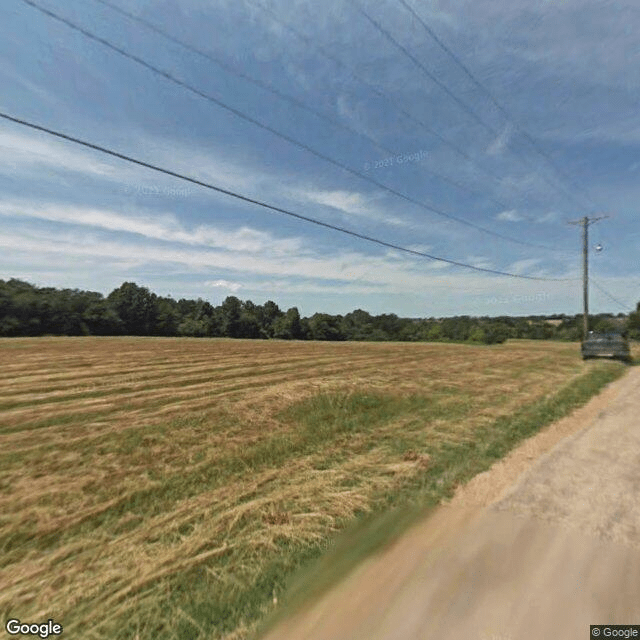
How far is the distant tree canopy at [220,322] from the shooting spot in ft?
219

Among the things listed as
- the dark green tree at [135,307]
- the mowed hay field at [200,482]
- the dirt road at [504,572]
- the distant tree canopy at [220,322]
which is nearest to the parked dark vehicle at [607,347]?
the mowed hay field at [200,482]

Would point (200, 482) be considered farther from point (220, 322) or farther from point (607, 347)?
point (220, 322)

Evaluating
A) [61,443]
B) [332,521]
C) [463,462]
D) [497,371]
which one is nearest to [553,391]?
[497,371]

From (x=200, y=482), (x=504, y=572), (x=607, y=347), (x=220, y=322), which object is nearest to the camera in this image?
(x=504, y=572)

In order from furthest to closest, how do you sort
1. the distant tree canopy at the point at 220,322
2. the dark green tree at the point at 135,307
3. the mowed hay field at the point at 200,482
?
the dark green tree at the point at 135,307
the distant tree canopy at the point at 220,322
the mowed hay field at the point at 200,482

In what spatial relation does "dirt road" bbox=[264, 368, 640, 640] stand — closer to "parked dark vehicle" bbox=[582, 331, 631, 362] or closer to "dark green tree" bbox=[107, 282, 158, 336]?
"parked dark vehicle" bbox=[582, 331, 631, 362]

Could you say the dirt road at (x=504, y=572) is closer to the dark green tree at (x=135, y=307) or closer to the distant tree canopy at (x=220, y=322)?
the distant tree canopy at (x=220, y=322)

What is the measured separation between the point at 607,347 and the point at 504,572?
23825mm

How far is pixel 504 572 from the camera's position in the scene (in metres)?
2.84

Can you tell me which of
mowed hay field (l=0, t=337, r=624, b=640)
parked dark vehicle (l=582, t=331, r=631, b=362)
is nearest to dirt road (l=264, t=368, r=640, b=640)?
mowed hay field (l=0, t=337, r=624, b=640)

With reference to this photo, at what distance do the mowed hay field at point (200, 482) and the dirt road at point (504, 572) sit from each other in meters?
0.50

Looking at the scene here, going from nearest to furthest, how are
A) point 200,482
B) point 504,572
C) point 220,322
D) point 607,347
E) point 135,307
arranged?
point 504,572 → point 200,482 → point 607,347 → point 135,307 → point 220,322

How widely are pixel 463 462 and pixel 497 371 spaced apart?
12.4 meters

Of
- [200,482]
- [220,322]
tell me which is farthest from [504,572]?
[220,322]
